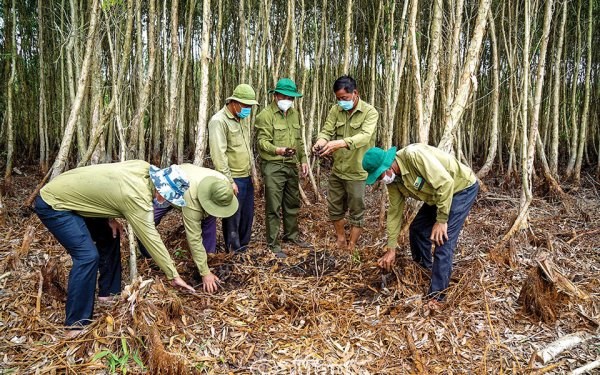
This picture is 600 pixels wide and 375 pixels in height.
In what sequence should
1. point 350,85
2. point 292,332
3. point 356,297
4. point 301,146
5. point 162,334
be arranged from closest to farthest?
point 162,334, point 292,332, point 356,297, point 350,85, point 301,146

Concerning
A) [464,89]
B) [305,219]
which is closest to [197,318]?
[305,219]

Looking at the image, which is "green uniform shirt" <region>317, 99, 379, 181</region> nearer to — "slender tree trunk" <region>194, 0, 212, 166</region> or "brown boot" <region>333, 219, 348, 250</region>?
"brown boot" <region>333, 219, 348, 250</region>

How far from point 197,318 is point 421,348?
1455 millimetres

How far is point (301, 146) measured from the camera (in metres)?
4.54

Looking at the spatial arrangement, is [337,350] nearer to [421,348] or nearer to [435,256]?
[421,348]

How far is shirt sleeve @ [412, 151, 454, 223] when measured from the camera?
283 cm

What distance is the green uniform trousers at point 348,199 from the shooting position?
422 centimetres

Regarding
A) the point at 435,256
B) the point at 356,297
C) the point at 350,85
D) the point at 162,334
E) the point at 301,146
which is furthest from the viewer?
the point at 301,146

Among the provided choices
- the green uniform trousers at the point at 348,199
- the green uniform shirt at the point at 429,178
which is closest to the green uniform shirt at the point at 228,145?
the green uniform trousers at the point at 348,199

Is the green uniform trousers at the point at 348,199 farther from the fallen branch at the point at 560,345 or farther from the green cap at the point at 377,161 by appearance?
the fallen branch at the point at 560,345

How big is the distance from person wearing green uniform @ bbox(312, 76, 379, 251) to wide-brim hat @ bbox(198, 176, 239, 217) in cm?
125

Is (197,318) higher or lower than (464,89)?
lower

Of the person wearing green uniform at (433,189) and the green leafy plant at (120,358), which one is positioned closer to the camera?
the green leafy plant at (120,358)

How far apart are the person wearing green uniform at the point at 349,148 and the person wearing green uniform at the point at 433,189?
2.98ft
